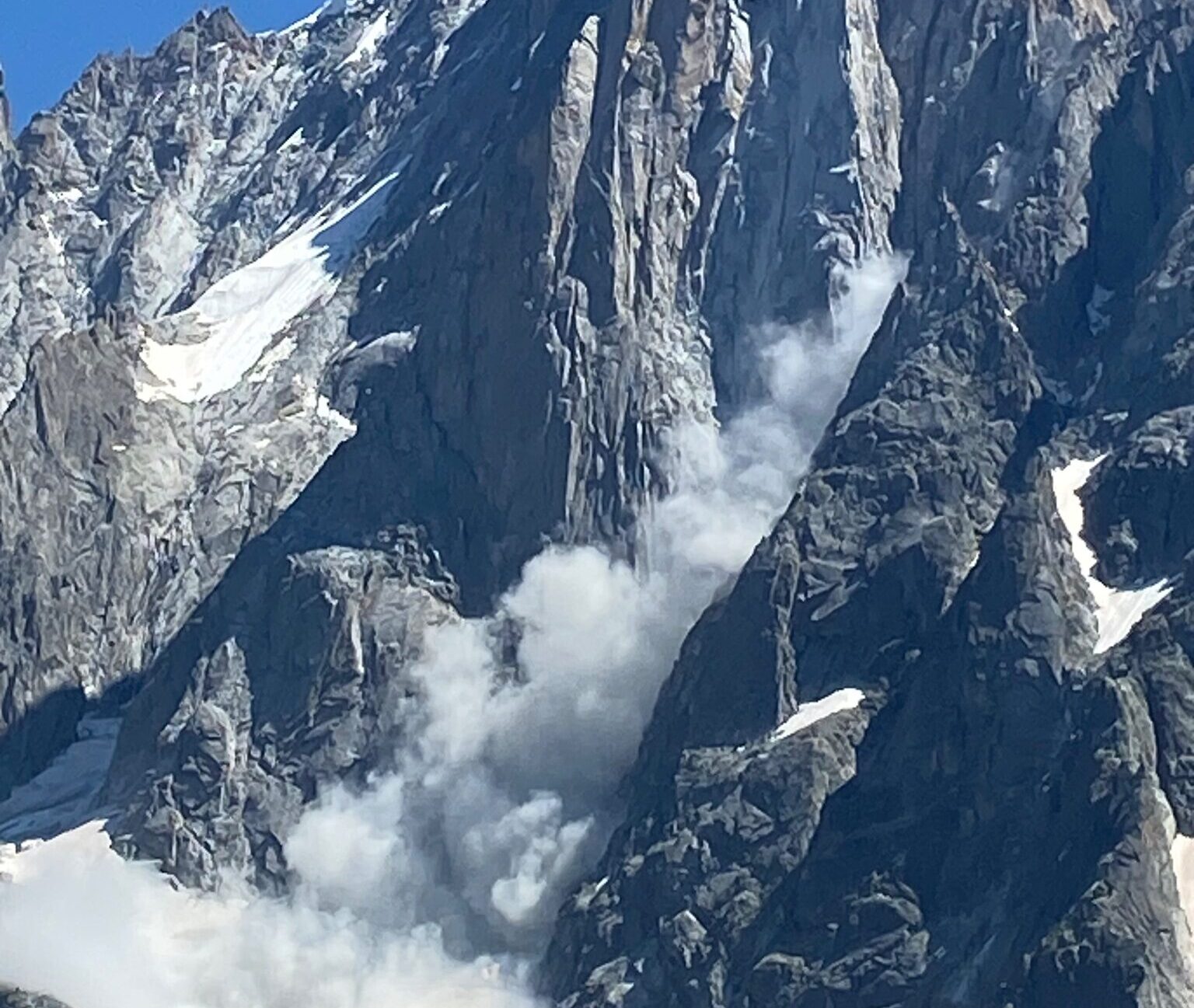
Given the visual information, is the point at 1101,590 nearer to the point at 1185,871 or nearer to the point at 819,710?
the point at 819,710

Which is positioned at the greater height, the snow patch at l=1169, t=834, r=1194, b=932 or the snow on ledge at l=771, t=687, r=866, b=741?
the snow on ledge at l=771, t=687, r=866, b=741

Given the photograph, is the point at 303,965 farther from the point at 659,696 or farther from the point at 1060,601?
the point at 1060,601

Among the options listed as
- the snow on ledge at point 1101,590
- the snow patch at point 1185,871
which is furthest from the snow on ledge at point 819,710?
the snow patch at point 1185,871

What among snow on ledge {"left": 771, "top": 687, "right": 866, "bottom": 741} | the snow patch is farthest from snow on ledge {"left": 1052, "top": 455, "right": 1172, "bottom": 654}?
the snow patch

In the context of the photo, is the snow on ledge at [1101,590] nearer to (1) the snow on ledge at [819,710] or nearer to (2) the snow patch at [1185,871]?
(1) the snow on ledge at [819,710]

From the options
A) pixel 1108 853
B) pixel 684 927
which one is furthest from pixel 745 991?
pixel 1108 853

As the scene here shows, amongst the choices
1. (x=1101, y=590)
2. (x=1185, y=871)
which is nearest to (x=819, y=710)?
(x=1101, y=590)

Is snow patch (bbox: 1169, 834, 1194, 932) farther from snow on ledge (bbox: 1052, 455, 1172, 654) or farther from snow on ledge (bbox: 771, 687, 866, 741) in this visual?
snow on ledge (bbox: 771, 687, 866, 741)
